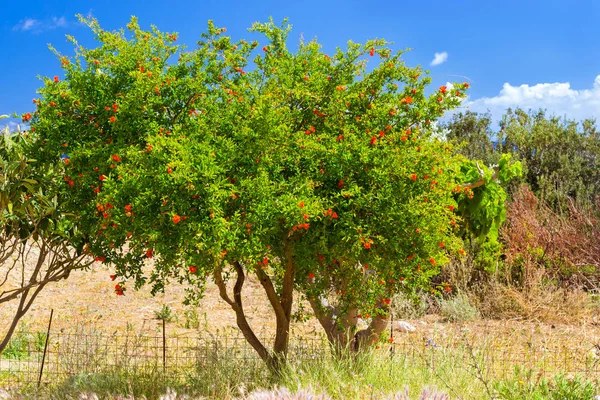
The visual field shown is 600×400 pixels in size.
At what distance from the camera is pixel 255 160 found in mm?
4855

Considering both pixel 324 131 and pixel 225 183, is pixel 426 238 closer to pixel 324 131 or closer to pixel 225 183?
pixel 324 131

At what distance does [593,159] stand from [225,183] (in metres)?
18.9

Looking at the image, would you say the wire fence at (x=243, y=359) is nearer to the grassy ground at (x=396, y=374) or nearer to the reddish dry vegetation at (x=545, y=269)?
the grassy ground at (x=396, y=374)

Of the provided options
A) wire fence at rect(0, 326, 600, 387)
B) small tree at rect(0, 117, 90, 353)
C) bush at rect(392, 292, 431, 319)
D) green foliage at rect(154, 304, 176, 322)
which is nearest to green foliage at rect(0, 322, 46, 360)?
wire fence at rect(0, 326, 600, 387)

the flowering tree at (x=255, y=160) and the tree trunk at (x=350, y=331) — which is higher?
the flowering tree at (x=255, y=160)

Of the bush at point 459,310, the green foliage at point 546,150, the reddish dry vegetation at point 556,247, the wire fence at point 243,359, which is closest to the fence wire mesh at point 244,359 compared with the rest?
the wire fence at point 243,359

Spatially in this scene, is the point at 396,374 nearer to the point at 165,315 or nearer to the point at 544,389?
the point at 544,389

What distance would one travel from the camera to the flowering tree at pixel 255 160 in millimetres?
4602

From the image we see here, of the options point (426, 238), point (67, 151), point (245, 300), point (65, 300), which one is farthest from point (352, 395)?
point (65, 300)

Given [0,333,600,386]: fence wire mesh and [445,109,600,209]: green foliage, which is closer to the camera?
[0,333,600,386]: fence wire mesh

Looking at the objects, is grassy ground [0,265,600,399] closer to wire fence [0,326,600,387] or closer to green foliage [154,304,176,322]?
wire fence [0,326,600,387]

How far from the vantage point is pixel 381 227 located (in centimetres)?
511

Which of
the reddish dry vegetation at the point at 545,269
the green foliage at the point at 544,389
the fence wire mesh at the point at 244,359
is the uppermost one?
the reddish dry vegetation at the point at 545,269

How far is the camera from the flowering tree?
15.1 feet
